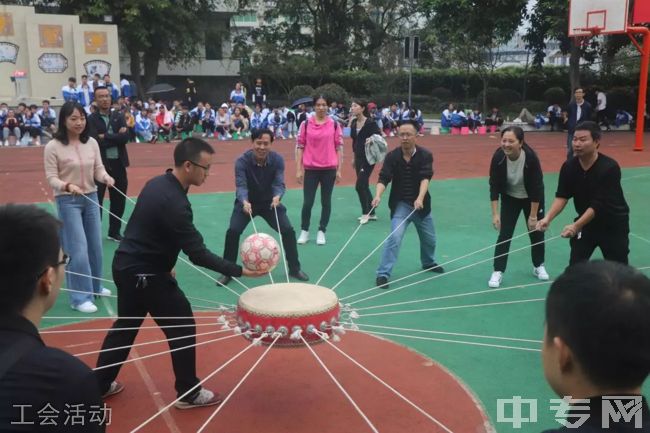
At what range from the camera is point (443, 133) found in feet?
93.9

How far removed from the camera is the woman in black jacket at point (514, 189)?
21.9 feet

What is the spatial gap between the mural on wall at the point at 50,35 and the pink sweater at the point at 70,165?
24696mm

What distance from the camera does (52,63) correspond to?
28.1m

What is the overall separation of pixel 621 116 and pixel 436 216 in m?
21.9

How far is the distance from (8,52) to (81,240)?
996 inches

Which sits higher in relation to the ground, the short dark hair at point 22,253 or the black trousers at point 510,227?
the short dark hair at point 22,253

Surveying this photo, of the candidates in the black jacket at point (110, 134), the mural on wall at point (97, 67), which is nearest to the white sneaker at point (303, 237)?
the black jacket at point (110, 134)

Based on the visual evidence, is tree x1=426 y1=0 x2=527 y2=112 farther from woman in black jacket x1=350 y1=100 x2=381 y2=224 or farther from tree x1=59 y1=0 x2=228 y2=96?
woman in black jacket x1=350 y1=100 x2=381 y2=224

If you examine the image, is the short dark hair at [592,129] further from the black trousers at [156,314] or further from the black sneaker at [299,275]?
the black trousers at [156,314]

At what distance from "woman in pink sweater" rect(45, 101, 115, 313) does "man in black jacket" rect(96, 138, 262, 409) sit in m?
1.72

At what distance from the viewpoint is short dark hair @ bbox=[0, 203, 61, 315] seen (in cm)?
196

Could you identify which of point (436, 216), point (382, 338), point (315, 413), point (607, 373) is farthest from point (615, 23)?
point (607, 373)

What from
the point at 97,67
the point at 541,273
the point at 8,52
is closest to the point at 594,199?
the point at 541,273

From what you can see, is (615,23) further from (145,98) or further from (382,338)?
(145,98)
